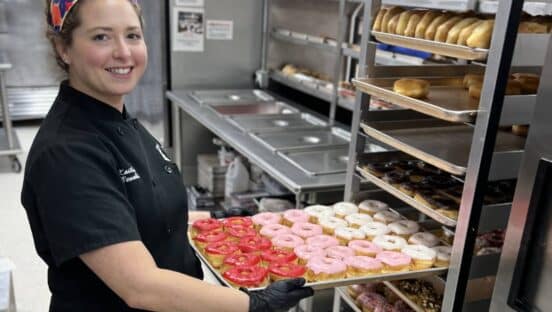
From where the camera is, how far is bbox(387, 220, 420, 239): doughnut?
168cm

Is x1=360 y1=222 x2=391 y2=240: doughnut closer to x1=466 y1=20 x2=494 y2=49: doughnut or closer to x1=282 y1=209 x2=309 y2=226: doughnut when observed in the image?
x1=282 y1=209 x2=309 y2=226: doughnut

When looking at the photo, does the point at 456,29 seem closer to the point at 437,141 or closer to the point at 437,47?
the point at 437,47

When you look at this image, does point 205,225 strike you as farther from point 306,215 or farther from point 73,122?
point 73,122

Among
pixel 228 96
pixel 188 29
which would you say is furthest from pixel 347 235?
pixel 188 29

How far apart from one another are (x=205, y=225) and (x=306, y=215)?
0.38 metres

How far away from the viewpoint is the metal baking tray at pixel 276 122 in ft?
10.2

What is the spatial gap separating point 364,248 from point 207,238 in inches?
19.9

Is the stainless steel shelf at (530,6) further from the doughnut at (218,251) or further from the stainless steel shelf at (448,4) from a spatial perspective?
the doughnut at (218,251)

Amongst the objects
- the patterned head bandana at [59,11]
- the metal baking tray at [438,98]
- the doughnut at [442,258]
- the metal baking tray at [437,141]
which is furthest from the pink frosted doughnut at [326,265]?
the patterned head bandana at [59,11]

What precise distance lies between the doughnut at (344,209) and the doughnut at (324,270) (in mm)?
364

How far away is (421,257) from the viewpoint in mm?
1491

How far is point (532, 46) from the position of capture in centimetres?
128

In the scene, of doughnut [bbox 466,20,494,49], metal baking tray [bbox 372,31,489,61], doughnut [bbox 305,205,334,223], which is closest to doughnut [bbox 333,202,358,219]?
doughnut [bbox 305,205,334,223]

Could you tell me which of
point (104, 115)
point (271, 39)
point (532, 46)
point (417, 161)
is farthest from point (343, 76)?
point (104, 115)
